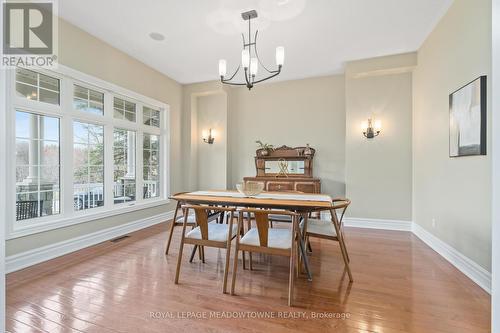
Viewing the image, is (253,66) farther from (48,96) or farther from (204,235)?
(48,96)

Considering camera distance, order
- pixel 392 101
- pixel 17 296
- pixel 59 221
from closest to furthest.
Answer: pixel 17 296
pixel 59 221
pixel 392 101

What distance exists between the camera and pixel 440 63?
3145 millimetres

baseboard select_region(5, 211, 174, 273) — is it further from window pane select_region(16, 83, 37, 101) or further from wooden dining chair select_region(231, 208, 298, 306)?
wooden dining chair select_region(231, 208, 298, 306)

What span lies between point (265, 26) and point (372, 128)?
259 centimetres

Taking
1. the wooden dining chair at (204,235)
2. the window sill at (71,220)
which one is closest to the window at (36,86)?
the window sill at (71,220)

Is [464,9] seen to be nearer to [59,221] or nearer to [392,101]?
[392,101]

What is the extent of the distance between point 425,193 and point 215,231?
326 centimetres

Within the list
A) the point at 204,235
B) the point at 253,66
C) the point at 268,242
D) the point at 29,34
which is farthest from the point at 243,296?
the point at 29,34

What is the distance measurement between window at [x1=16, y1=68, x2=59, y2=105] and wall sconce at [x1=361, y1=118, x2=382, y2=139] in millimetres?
4855

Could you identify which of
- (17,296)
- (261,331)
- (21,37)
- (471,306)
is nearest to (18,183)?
(17,296)

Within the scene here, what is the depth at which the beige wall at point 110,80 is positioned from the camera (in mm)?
3059

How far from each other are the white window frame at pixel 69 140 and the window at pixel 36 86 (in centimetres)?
6

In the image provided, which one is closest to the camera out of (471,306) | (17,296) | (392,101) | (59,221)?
(471,306)

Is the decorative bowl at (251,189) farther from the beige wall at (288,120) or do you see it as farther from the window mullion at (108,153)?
the beige wall at (288,120)
